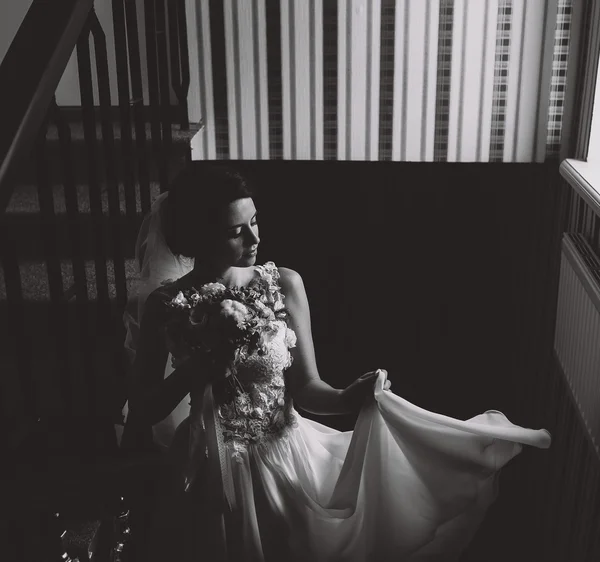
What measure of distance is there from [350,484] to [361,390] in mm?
248

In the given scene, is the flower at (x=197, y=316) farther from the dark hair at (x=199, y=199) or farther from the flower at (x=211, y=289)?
the dark hair at (x=199, y=199)

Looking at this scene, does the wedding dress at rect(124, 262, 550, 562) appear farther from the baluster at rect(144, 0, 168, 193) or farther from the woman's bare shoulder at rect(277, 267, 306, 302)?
the baluster at rect(144, 0, 168, 193)

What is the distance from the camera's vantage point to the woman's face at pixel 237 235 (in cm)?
195

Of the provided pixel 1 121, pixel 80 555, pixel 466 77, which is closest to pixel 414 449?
pixel 80 555

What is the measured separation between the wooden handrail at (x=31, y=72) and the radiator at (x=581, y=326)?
70.5 inches

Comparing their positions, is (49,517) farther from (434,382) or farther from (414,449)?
(434,382)

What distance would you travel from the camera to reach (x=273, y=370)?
6.72 ft

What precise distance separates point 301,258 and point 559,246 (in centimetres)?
113

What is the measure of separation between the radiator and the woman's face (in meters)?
1.22

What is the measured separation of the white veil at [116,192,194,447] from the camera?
2.26 metres

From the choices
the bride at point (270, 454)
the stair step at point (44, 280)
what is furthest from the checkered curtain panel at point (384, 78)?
the bride at point (270, 454)

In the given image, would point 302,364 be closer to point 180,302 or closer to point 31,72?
point 180,302

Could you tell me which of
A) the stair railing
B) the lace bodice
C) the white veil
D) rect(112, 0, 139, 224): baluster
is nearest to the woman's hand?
the lace bodice

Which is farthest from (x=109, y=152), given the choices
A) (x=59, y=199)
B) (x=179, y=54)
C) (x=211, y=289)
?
(x=179, y=54)
